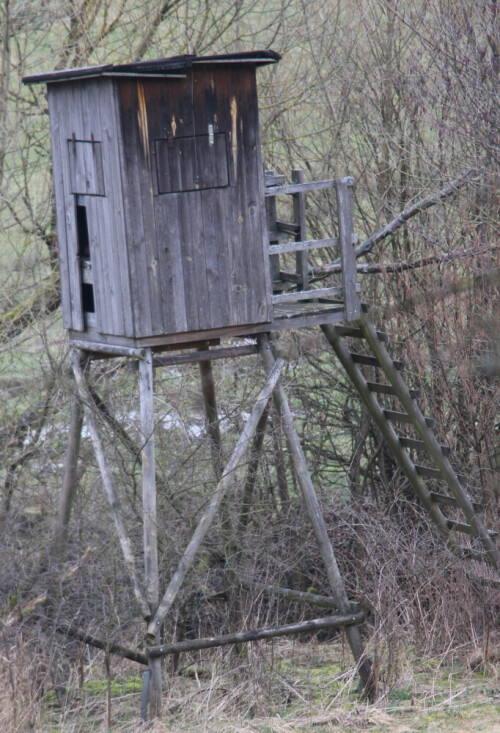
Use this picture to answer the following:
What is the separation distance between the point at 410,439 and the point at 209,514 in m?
2.21

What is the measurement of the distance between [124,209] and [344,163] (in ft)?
15.0

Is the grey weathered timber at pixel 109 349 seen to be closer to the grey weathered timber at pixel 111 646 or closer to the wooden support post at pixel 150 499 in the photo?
the wooden support post at pixel 150 499

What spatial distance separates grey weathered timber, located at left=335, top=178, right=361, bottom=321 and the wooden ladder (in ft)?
0.64

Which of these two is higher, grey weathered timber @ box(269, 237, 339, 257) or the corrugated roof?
the corrugated roof

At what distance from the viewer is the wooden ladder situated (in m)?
7.66

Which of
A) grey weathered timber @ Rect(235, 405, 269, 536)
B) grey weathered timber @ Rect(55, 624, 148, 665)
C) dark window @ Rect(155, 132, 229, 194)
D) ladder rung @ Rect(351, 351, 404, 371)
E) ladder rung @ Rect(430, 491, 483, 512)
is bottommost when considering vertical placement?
grey weathered timber @ Rect(55, 624, 148, 665)

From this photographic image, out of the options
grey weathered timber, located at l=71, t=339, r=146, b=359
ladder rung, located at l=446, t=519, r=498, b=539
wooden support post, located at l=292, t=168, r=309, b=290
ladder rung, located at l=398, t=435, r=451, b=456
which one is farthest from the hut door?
ladder rung, located at l=446, t=519, r=498, b=539

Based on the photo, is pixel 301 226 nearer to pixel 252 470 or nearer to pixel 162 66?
pixel 162 66

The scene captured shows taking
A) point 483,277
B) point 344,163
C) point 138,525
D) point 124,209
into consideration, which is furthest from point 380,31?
point 138,525

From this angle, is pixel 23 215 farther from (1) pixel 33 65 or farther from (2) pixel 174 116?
(2) pixel 174 116

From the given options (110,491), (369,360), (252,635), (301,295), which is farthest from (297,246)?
(252,635)

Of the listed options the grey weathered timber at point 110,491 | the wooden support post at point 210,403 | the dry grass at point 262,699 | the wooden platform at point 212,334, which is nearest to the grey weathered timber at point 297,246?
the wooden platform at point 212,334

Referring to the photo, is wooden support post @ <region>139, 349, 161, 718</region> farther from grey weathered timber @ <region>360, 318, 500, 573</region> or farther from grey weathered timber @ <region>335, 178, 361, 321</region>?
grey weathered timber @ <region>360, 318, 500, 573</region>

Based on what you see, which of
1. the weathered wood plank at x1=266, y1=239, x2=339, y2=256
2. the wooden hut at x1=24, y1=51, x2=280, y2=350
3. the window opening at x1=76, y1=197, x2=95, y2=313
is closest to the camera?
the wooden hut at x1=24, y1=51, x2=280, y2=350
